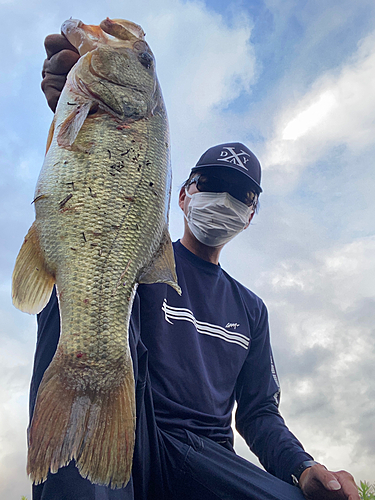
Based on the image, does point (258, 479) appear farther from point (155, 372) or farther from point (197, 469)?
point (155, 372)

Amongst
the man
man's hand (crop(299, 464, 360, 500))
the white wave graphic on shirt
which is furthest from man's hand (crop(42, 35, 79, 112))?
man's hand (crop(299, 464, 360, 500))

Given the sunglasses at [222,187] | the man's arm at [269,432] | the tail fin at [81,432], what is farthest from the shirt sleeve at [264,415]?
the tail fin at [81,432]

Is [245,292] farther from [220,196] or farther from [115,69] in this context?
[115,69]

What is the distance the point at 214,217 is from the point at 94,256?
7.30 ft

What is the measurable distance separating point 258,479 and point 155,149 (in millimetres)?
2139

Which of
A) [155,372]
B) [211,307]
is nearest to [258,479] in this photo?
[155,372]

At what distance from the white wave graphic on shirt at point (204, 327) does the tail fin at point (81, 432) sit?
4.56 ft

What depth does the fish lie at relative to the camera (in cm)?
149

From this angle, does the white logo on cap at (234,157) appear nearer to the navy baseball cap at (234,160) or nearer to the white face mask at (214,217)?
the navy baseball cap at (234,160)

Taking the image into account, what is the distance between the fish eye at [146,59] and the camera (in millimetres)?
2462

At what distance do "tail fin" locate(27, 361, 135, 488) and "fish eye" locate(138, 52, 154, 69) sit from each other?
1842mm

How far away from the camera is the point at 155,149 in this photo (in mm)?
2064

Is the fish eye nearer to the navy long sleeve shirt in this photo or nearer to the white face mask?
the navy long sleeve shirt

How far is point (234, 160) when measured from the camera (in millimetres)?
4027
